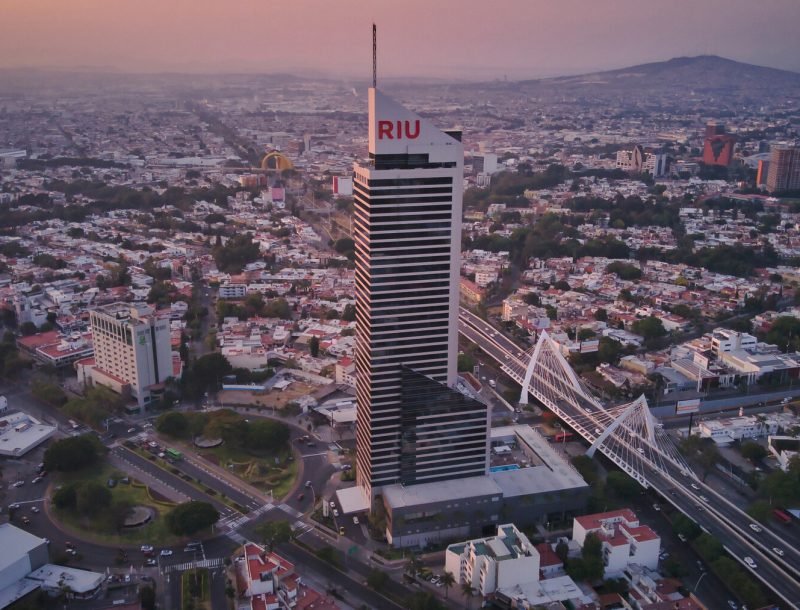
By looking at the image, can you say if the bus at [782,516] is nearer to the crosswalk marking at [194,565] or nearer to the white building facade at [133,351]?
the crosswalk marking at [194,565]

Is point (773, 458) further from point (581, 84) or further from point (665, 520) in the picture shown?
point (581, 84)

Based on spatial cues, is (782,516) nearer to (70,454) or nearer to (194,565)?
(194,565)

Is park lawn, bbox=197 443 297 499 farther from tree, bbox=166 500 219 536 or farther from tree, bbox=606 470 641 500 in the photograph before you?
tree, bbox=606 470 641 500

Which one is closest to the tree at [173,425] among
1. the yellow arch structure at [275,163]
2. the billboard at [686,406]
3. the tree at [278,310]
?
the tree at [278,310]

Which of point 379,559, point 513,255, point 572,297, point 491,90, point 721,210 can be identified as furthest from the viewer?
point 491,90

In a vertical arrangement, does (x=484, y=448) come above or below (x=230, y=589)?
above

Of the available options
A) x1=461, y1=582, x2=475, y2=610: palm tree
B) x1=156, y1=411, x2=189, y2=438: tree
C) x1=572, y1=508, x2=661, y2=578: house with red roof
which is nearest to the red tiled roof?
x1=572, y1=508, x2=661, y2=578: house with red roof

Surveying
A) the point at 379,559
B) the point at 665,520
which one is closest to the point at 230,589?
the point at 379,559

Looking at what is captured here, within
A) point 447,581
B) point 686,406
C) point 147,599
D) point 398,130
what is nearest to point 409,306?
point 398,130
